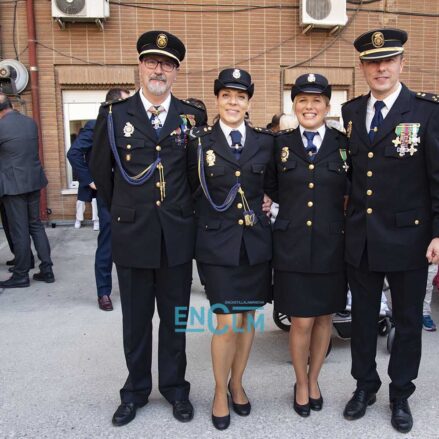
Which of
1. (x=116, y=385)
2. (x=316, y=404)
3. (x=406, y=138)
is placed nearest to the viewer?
(x=406, y=138)

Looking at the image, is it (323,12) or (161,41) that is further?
(323,12)

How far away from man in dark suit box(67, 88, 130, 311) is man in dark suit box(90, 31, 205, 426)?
65.7 inches

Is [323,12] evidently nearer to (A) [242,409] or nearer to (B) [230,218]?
(B) [230,218]

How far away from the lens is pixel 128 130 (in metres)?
2.61

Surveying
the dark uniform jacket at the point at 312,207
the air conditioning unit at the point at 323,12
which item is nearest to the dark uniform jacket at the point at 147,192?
the dark uniform jacket at the point at 312,207

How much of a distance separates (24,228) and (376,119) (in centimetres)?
392

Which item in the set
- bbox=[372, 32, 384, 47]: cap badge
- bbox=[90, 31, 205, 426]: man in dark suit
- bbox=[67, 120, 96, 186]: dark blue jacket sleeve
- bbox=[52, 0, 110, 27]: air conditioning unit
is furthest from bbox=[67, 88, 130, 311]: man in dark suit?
bbox=[52, 0, 110, 27]: air conditioning unit

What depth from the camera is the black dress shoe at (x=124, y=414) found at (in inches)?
105

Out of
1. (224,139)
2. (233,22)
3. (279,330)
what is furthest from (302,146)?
(233,22)

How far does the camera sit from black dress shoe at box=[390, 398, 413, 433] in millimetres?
2580

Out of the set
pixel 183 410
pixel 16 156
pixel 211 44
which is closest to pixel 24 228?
pixel 16 156

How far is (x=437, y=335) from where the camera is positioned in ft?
12.5

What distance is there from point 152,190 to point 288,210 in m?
0.72

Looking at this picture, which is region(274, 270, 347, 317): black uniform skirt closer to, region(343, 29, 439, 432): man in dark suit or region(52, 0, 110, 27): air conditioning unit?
region(343, 29, 439, 432): man in dark suit
